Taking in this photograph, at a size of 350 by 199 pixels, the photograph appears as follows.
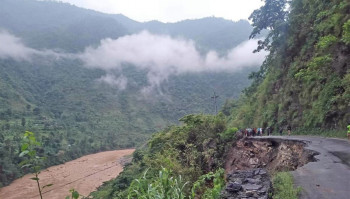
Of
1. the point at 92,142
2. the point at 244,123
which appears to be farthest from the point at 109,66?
the point at 244,123

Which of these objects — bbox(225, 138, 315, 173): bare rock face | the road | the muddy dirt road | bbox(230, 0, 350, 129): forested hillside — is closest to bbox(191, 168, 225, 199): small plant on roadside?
the road

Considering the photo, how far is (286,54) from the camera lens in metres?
23.3

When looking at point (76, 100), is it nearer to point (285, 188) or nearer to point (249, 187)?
point (249, 187)

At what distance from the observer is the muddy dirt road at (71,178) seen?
3764 centimetres

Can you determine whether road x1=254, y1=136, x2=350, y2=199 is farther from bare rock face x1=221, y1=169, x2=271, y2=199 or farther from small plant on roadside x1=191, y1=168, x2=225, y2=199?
small plant on roadside x1=191, y1=168, x2=225, y2=199

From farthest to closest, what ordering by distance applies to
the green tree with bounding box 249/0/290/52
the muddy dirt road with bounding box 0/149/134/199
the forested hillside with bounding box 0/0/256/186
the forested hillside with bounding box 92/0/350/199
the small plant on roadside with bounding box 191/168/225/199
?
the forested hillside with bounding box 0/0/256/186
the muddy dirt road with bounding box 0/149/134/199
the green tree with bounding box 249/0/290/52
the forested hillside with bounding box 92/0/350/199
the small plant on roadside with bounding box 191/168/225/199

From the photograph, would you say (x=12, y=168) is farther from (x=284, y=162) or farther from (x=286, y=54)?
(x=284, y=162)

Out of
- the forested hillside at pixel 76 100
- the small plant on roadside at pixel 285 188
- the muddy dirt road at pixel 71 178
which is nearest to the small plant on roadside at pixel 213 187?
the small plant on roadside at pixel 285 188

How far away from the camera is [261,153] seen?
15.3 m

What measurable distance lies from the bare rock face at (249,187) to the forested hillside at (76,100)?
3713cm

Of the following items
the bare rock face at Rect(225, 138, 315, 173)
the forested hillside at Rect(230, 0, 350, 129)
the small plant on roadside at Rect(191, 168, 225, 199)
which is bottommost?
the bare rock face at Rect(225, 138, 315, 173)

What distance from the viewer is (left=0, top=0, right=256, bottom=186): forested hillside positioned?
6700 centimetres

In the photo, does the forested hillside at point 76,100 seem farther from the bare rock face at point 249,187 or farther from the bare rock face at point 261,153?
the bare rock face at point 249,187

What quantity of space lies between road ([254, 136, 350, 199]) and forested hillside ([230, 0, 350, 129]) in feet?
18.8
